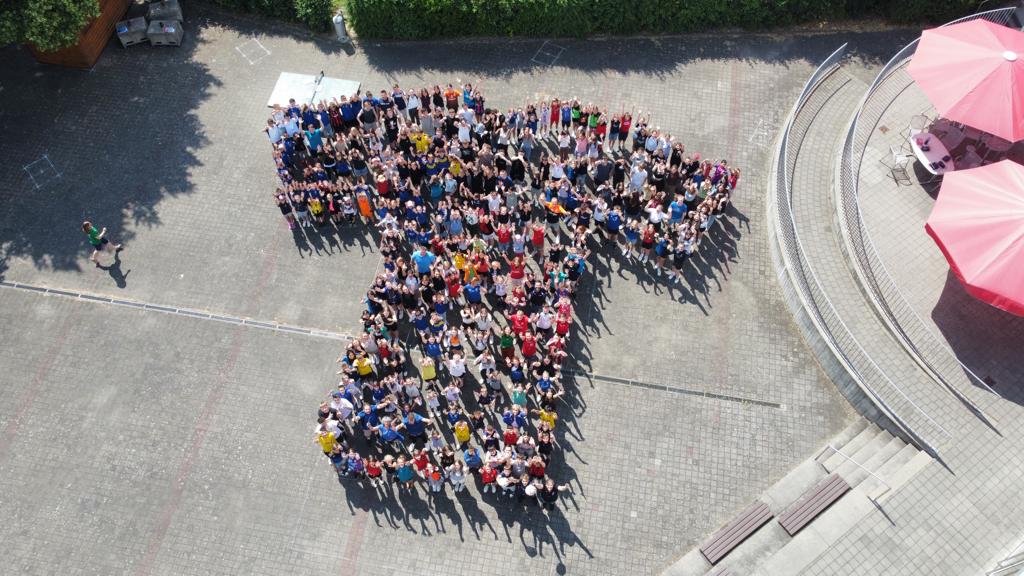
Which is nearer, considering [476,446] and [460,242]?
[476,446]

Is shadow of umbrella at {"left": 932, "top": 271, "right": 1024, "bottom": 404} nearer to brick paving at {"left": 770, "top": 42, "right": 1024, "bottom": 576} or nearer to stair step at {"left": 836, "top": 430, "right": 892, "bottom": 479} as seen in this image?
brick paving at {"left": 770, "top": 42, "right": 1024, "bottom": 576}

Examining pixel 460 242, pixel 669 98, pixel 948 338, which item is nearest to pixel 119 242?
pixel 460 242

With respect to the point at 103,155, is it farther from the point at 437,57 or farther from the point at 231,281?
the point at 437,57

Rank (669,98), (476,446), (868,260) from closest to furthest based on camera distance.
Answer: (476,446) < (868,260) < (669,98)

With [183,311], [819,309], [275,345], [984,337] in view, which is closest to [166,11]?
[183,311]

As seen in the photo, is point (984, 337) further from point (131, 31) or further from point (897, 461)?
point (131, 31)

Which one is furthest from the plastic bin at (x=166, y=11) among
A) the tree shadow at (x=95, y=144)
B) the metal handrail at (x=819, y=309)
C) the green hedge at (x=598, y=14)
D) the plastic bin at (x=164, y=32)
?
the metal handrail at (x=819, y=309)

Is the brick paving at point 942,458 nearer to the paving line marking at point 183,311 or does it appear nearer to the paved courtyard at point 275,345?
the paved courtyard at point 275,345
